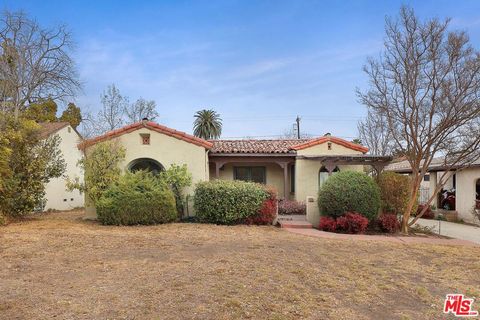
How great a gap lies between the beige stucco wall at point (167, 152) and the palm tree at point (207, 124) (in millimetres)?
29469

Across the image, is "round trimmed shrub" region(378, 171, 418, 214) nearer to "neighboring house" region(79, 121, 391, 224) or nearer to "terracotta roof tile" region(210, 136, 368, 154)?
"neighboring house" region(79, 121, 391, 224)

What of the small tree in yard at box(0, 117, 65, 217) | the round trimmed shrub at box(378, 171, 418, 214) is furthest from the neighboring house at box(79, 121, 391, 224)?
the round trimmed shrub at box(378, 171, 418, 214)

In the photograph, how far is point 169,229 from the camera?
462 inches

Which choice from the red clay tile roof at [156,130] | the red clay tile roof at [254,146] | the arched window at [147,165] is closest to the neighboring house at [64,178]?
the arched window at [147,165]

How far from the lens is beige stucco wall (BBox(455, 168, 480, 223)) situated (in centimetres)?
1759

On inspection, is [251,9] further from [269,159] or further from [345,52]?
[269,159]

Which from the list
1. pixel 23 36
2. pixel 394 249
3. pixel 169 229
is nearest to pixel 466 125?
pixel 394 249

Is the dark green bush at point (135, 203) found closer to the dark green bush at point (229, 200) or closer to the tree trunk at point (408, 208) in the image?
the dark green bush at point (229, 200)

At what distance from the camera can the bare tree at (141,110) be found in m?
35.4

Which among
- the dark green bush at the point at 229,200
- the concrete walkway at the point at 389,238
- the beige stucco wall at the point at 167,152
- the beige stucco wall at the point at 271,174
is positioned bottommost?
the concrete walkway at the point at 389,238

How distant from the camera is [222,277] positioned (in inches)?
241

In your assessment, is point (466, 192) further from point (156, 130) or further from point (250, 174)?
point (156, 130)

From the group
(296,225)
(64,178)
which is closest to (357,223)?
(296,225)

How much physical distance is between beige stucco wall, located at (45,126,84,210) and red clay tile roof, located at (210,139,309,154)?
8334 millimetres
